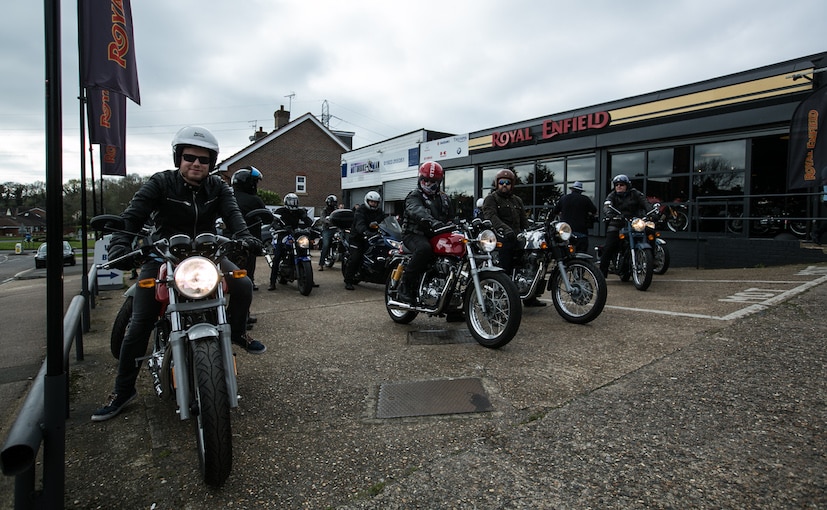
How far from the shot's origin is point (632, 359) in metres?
3.89

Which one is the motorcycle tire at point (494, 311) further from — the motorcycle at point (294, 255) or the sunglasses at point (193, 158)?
the motorcycle at point (294, 255)

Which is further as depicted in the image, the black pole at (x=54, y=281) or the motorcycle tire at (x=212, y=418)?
the motorcycle tire at (x=212, y=418)

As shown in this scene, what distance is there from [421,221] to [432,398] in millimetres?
2080

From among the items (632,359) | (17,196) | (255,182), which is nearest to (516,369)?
(632,359)

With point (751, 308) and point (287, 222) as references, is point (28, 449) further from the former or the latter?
point (287, 222)

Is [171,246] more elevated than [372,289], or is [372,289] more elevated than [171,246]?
[171,246]

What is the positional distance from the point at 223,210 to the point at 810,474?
3508mm

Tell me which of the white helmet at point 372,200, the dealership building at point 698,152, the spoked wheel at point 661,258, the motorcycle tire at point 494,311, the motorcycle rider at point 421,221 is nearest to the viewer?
the motorcycle tire at point 494,311

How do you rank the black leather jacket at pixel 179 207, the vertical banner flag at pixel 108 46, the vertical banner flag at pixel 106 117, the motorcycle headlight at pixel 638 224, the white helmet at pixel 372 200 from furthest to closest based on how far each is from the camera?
the white helmet at pixel 372 200, the motorcycle headlight at pixel 638 224, the vertical banner flag at pixel 106 117, the vertical banner flag at pixel 108 46, the black leather jacket at pixel 179 207

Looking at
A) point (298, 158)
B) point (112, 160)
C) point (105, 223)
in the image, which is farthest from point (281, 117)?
point (105, 223)

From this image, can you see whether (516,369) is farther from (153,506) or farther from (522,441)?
(153,506)

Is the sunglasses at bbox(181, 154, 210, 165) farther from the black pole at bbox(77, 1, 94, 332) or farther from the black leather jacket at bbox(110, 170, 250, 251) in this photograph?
the black pole at bbox(77, 1, 94, 332)

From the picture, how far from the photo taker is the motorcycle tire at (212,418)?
2.18 m

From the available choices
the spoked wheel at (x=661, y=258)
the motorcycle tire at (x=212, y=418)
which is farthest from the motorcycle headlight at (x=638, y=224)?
the motorcycle tire at (x=212, y=418)
